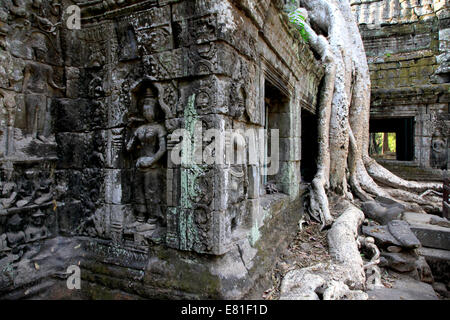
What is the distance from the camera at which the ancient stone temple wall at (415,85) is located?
29.1 ft

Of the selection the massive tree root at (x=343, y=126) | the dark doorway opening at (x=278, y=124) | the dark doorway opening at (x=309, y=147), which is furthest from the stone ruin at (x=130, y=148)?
the dark doorway opening at (x=309, y=147)

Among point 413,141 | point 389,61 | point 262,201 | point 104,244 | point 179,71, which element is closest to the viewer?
point 179,71

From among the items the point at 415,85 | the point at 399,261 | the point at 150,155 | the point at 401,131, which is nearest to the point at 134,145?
the point at 150,155

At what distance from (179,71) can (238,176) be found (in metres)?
1.07

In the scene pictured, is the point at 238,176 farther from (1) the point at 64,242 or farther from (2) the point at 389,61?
(2) the point at 389,61

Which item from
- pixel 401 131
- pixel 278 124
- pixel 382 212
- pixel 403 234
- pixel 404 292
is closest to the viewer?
pixel 404 292

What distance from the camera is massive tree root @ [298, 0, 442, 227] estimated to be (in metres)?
5.62

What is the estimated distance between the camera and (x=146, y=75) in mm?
2469

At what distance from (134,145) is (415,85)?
33.9ft

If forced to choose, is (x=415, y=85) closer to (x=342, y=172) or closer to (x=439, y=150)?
(x=439, y=150)

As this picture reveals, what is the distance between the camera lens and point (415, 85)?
9.27 metres

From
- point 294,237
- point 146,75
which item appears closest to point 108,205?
point 146,75

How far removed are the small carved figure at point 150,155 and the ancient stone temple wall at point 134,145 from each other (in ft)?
0.04

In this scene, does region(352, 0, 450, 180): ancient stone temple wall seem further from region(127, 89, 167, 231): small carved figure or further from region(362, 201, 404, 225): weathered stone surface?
region(127, 89, 167, 231): small carved figure
